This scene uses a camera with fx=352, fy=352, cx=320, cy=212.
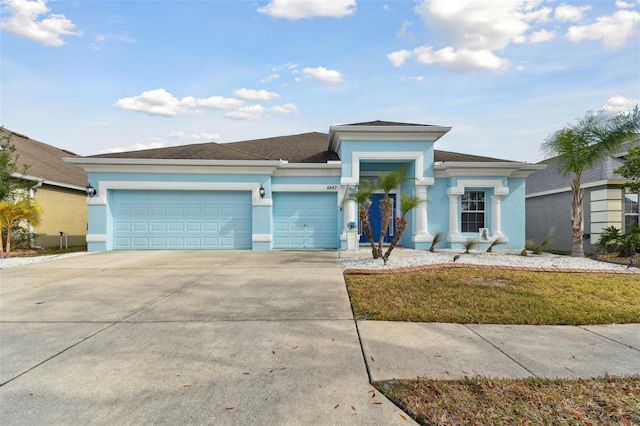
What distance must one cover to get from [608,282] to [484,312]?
4.40 meters

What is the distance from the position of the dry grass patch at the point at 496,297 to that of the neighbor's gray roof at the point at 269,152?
784cm

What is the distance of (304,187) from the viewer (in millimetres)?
14250

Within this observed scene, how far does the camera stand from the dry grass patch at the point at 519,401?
2754 mm

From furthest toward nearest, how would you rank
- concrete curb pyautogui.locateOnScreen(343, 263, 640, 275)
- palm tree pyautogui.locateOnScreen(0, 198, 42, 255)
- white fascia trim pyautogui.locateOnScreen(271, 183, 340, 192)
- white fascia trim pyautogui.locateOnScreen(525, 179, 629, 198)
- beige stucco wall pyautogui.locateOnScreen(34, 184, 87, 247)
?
beige stucco wall pyautogui.locateOnScreen(34, 184, 87, 247), white fascia trim pyautogui.locateOnScreen(271, 183, 340, 192), white fascia trim pyautogui.locateOnScreen(525, 179, 629, 198), palm tree pyautogui.locateOnScreen(0, 198, 42, 255), concrete curb pyautogui.locateOnScreen(343, 263, 640, 275)

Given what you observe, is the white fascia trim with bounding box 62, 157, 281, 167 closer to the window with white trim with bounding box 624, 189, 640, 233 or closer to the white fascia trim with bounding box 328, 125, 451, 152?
the white fascia trim with bounding box 328, 125, 451, 152

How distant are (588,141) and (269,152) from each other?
12487mm

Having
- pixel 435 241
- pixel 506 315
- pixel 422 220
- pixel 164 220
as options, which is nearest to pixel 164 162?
pixel 164 220

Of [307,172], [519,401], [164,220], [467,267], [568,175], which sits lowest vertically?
[519,401]

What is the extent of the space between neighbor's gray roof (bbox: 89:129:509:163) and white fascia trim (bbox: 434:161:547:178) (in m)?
0.69

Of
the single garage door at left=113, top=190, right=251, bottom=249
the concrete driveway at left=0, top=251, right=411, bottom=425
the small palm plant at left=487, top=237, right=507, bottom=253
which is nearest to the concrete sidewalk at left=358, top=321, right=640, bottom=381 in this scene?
the concrete driveway at left=0, top=251, right=411, bottom=425

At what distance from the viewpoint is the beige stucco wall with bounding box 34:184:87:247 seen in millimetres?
15368

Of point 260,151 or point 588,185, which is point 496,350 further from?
point 260,151

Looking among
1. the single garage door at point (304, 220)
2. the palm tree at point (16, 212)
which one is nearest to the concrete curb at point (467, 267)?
the single garage door at point (304, 220)

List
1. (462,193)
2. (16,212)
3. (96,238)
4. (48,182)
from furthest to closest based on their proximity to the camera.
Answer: (48,182) → (462,193) → (96,238) → (16,212)
